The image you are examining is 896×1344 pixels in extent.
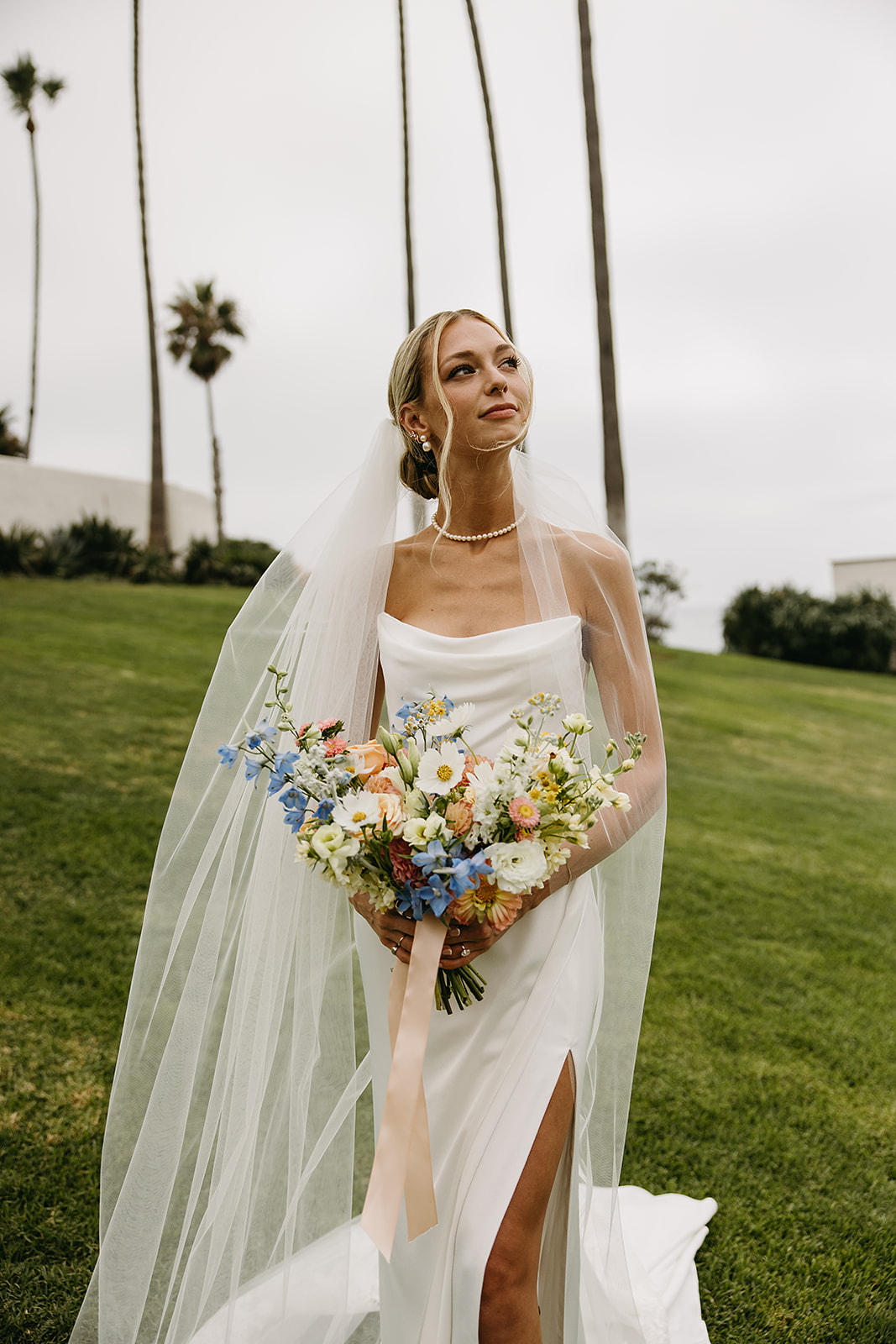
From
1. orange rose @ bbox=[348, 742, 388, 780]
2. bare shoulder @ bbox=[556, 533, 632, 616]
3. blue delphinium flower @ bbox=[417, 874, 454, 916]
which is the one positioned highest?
bare shoulder @ bbox=[556, 533, 632, 616]

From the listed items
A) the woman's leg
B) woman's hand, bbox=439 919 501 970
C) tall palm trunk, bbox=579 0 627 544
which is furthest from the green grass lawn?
tall palm trunk, bbox=579 0 627 544

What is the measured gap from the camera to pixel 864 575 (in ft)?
99.8

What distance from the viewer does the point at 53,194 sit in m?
31.6

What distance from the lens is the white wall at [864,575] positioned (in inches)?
1163

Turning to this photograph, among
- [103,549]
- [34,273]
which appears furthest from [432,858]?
[34,273]

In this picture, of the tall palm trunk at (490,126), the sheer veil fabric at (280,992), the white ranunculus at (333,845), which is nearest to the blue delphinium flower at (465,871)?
the white ranunculus at (333,845)

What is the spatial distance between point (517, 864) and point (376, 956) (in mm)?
871

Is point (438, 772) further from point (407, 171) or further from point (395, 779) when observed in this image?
point (407, 171)

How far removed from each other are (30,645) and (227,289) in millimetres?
21901

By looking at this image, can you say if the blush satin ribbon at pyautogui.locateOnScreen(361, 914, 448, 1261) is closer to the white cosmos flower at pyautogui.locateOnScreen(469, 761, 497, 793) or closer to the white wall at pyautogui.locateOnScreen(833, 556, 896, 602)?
the white cosmos flower at pyautogui.locateOnScreen(469, 761, 497, 793)

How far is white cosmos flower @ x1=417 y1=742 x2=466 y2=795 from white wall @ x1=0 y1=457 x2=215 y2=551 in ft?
73.9

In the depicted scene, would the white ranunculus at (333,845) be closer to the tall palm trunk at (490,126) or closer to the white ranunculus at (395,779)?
the white ranunculus at (395,779)

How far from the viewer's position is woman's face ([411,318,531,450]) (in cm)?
261

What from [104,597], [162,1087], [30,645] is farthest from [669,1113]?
[104,597]
